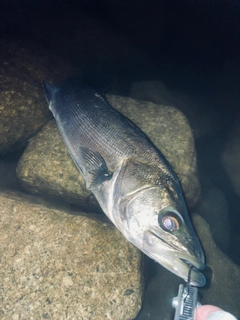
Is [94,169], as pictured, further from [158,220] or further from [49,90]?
[49,90]

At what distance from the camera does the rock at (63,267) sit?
244cm

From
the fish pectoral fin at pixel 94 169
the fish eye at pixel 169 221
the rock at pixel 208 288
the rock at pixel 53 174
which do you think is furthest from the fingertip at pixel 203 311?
the rock at pixel 53 174

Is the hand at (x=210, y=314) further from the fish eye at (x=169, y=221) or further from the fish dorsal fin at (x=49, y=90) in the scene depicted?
the fish dorsal fin at (x=49, y=90)

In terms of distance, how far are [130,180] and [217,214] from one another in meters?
3.39

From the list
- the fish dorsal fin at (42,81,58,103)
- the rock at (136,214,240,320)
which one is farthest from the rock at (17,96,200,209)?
the rock at (136,214,240,320)

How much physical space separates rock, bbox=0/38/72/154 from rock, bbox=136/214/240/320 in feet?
11.8

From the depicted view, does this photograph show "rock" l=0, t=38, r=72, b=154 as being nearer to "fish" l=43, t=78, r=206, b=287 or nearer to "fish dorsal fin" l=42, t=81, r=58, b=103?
"fish dorsal fin" l=42, t=81, r=58, b=103

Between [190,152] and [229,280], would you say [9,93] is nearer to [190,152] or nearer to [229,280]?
[190,152]

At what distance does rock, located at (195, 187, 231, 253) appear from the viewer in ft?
15.0

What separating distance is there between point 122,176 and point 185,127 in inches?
84.8

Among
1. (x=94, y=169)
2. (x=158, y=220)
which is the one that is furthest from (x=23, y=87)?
(x=158, y=220)

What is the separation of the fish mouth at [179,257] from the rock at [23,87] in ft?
10.1

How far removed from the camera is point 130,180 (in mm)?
2344

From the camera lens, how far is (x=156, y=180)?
2.28m
